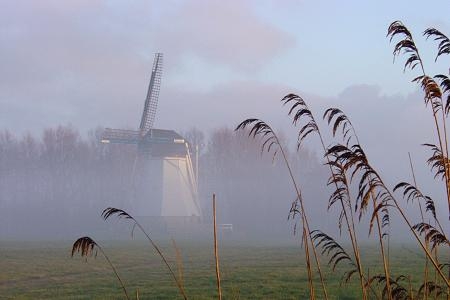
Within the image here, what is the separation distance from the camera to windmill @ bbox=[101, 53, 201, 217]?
56750 mm

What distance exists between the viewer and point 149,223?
56.8 meters

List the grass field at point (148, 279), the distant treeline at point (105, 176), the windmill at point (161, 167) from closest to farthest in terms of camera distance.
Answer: the grass field at point (148, 279) < the windmill at point (161, 167) < the distant treeline at point (105, 176)

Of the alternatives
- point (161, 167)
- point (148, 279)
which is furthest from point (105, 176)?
point (148, 279)

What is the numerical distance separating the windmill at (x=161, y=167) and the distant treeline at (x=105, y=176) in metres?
20.1

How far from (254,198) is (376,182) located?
81.0 m

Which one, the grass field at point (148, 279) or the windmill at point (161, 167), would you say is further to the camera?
the windmill at point (161, 167)

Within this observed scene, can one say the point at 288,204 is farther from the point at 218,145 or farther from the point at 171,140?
the point at 171,140

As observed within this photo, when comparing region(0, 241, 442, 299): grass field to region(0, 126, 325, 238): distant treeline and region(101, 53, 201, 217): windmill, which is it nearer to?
region(101, 53, 201, 217): windmill

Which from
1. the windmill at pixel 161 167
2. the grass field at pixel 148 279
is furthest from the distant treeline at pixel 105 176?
the grass field at pixel 148 279

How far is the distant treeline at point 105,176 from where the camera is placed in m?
81.6

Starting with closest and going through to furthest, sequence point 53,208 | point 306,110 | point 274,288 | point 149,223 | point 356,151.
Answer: point 356,151 < point 306,110 < point 274,288 < point 149,223 < point 53,208

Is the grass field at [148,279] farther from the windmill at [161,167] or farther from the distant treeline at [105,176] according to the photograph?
the distant treeline at [105,176]

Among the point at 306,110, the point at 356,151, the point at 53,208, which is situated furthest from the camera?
the point at 53,208

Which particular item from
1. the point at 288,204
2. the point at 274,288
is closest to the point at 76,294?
the point at 274,288
